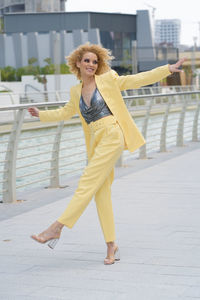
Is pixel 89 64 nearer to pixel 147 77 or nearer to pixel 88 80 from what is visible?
pixel 88 80

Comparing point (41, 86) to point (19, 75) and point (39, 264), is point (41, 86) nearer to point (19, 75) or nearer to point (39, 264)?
point (19, 75)

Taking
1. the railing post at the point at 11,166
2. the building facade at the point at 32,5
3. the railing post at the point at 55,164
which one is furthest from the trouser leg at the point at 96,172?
the building facade at the point at 32,5

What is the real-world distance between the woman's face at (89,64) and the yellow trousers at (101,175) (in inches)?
13.6

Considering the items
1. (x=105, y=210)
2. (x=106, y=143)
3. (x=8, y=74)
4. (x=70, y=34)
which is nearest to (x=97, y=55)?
(x=106, y=143)

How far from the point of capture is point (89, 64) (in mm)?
4625

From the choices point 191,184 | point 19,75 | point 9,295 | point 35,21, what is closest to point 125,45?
point 35,21

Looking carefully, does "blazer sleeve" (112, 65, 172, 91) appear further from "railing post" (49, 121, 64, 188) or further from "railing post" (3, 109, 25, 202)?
"railing post" (49, 121, 64, 188)

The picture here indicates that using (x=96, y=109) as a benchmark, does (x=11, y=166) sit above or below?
below

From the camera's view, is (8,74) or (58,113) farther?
(8,74)

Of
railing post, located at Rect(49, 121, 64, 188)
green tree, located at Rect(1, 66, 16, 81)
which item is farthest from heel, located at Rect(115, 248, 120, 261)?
green tree, located at Rect(1, 66, 16, 81)

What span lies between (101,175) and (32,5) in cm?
10293

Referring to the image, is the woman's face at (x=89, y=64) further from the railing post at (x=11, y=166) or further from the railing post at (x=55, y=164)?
the railing post at (x=55, y=164)

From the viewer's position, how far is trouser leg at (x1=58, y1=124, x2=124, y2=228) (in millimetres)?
4375

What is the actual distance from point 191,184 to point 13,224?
113 inches
